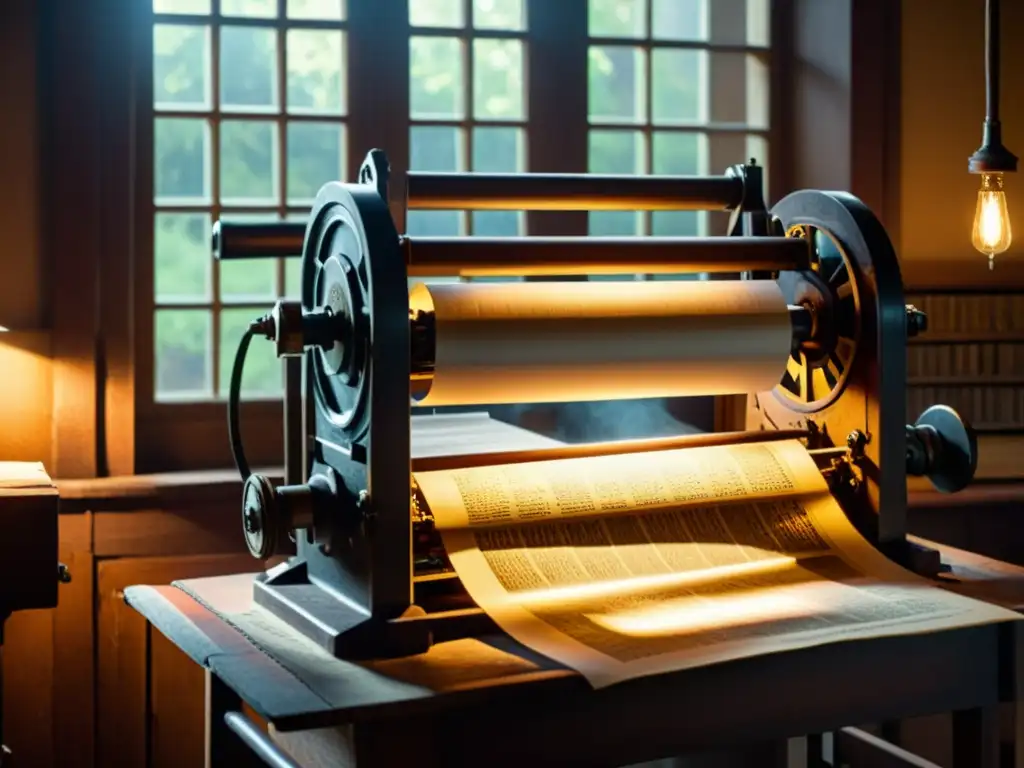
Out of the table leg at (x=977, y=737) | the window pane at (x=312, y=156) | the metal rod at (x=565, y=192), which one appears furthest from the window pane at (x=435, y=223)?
the table leg at (x=977, y=737)

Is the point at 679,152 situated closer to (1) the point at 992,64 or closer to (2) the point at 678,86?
(2) the point at 678,86

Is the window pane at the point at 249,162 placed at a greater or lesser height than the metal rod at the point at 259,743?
greater

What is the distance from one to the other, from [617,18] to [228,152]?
1.11 metres

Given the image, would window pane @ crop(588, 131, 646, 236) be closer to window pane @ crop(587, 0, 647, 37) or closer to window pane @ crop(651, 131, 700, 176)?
window pane @ crop(651, 131, 700, 176)

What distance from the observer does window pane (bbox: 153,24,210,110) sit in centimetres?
354

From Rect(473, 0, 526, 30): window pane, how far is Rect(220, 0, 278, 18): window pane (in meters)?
0.53

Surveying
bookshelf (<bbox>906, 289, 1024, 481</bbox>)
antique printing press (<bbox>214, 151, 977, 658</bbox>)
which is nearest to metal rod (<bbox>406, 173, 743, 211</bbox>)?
antique printing press (<bbox>214, 151, 977, 658</bbox>)

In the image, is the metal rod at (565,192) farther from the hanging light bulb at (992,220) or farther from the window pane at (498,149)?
the window pane at (498,149)

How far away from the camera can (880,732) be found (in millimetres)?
3590

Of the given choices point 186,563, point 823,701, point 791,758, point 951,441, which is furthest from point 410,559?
point 186,563

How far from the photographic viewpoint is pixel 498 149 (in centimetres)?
381

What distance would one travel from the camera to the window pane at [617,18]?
3877 millimetres

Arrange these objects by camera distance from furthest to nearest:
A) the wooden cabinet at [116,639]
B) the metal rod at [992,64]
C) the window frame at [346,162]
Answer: the window frame at [346,162], the wooden cabinet at [116,639], the metal rod at [992,64]

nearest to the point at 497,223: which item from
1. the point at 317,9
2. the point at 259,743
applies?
the point at 317,9
